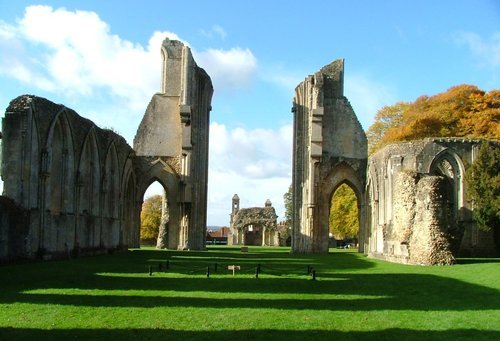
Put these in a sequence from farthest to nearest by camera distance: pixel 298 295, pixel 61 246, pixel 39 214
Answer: pixel 61 246
pixel 39 214
pixel 298 295

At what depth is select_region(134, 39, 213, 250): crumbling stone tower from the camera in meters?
36.2

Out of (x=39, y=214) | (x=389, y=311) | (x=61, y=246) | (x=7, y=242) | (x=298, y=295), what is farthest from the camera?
(x=61, y=246)

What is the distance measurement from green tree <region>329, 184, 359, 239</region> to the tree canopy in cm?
703

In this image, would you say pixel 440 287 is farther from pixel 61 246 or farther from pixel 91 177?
pixel 91 177

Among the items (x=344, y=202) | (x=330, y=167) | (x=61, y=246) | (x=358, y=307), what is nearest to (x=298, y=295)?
(x=358, y=307)

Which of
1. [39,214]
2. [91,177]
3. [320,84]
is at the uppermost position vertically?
[320,84]

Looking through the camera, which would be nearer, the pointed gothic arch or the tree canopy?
the pointed gothic arch

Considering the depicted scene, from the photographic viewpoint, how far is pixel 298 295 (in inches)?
478

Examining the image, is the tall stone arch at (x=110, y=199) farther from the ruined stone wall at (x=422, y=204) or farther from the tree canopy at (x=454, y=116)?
the tree canopy at (x=454, y=116)

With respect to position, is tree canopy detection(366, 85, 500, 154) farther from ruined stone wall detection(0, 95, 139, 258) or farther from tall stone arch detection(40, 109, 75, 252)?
tall stone arch detection(40, 109, 75, 252)

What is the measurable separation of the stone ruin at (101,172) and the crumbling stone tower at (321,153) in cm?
598

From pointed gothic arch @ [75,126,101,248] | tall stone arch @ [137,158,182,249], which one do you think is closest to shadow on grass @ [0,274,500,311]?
pointed gothic arch @ [75,126,101,248]

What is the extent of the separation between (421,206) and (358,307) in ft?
40.4

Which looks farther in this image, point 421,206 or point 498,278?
point 421,206
